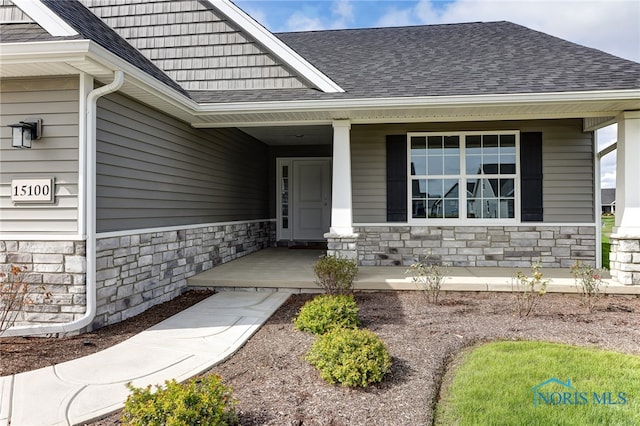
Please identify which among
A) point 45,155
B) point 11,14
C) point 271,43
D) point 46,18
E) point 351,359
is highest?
point 271,43

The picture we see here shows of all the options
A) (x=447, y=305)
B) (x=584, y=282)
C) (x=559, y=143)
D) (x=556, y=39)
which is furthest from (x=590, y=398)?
(x=556, y=39)

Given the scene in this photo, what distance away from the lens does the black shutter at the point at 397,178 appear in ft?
22.3

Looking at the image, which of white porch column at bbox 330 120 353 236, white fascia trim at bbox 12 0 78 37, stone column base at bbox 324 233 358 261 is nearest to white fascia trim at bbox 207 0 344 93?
white porch column at bbox 330 120 353 236

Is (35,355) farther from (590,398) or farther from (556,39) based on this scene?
(556,39)

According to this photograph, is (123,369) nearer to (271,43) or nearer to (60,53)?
(60,53)

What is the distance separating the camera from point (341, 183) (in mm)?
5895

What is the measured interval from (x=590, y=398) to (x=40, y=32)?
5601 millimetres

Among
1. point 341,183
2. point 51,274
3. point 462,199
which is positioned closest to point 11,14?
point 51,274

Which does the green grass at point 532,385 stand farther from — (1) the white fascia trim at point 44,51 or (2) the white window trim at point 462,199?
(1) the white fascia trim at point 44,51

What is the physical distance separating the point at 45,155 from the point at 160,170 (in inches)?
56.7

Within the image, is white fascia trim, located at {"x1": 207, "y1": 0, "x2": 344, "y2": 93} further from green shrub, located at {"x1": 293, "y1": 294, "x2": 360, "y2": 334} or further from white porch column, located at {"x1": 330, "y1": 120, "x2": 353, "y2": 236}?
green shrub, located at {"x1": 293, "y1": 294, "x2": 360, "y2": 334}

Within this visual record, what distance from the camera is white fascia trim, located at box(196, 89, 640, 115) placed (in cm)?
502

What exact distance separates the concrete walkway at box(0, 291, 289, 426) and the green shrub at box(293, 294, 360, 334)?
1.81 feet

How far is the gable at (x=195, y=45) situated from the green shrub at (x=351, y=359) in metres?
4.70
